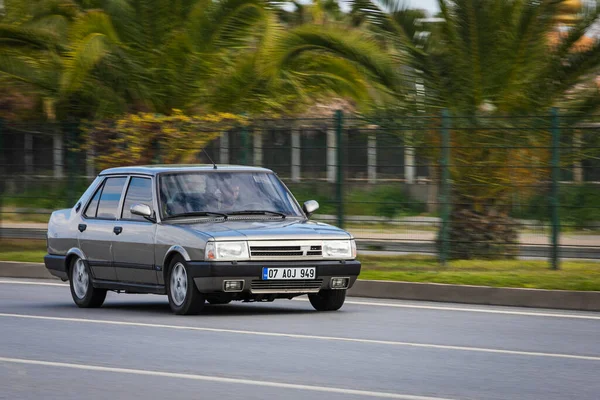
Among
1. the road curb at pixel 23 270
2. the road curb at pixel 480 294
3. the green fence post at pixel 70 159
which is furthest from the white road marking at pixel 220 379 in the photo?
the green fence post at pixel 70 159

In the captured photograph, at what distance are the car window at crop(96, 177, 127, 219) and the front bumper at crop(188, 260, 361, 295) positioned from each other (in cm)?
205

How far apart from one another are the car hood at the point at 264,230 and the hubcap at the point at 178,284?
17.0 inches

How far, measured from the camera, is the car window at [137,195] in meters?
14.1

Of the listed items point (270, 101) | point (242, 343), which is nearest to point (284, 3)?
point (270, 101)

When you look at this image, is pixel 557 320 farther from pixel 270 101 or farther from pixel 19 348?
pixel 270 101

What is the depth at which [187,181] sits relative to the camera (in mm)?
14070

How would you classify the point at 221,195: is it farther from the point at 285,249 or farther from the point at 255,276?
the point at 255,276

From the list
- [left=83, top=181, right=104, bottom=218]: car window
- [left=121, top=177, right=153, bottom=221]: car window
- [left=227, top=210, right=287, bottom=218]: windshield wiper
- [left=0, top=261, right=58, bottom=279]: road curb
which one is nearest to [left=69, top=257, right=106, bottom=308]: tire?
[left=83, top=181, right=104, bottom=218]: car window

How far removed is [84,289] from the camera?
14742 mm

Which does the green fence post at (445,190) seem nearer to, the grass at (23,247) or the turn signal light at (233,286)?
the turn signal light at (233,286)

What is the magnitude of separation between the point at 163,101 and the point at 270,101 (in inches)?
78.3

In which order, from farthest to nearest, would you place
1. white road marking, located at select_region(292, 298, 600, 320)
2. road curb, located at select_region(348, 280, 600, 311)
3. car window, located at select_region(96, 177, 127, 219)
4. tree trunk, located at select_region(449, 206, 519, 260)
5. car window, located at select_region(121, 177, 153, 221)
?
tree trunk, located at select_region(449, 206, 519, 260) < car window, located at select_region(96, 177, 127, 219) < road curb, located at select_region(348, 280, 600, 311) < car window, located at select_region(121, 177, 153, 221) < white road marking, located at select_region(292, 298, 600, 320)

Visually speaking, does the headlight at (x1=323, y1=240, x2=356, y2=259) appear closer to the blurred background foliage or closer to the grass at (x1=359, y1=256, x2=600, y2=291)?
the grass at (x1=359, y1=256, x2=600, y2=291)

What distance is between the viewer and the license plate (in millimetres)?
12883
